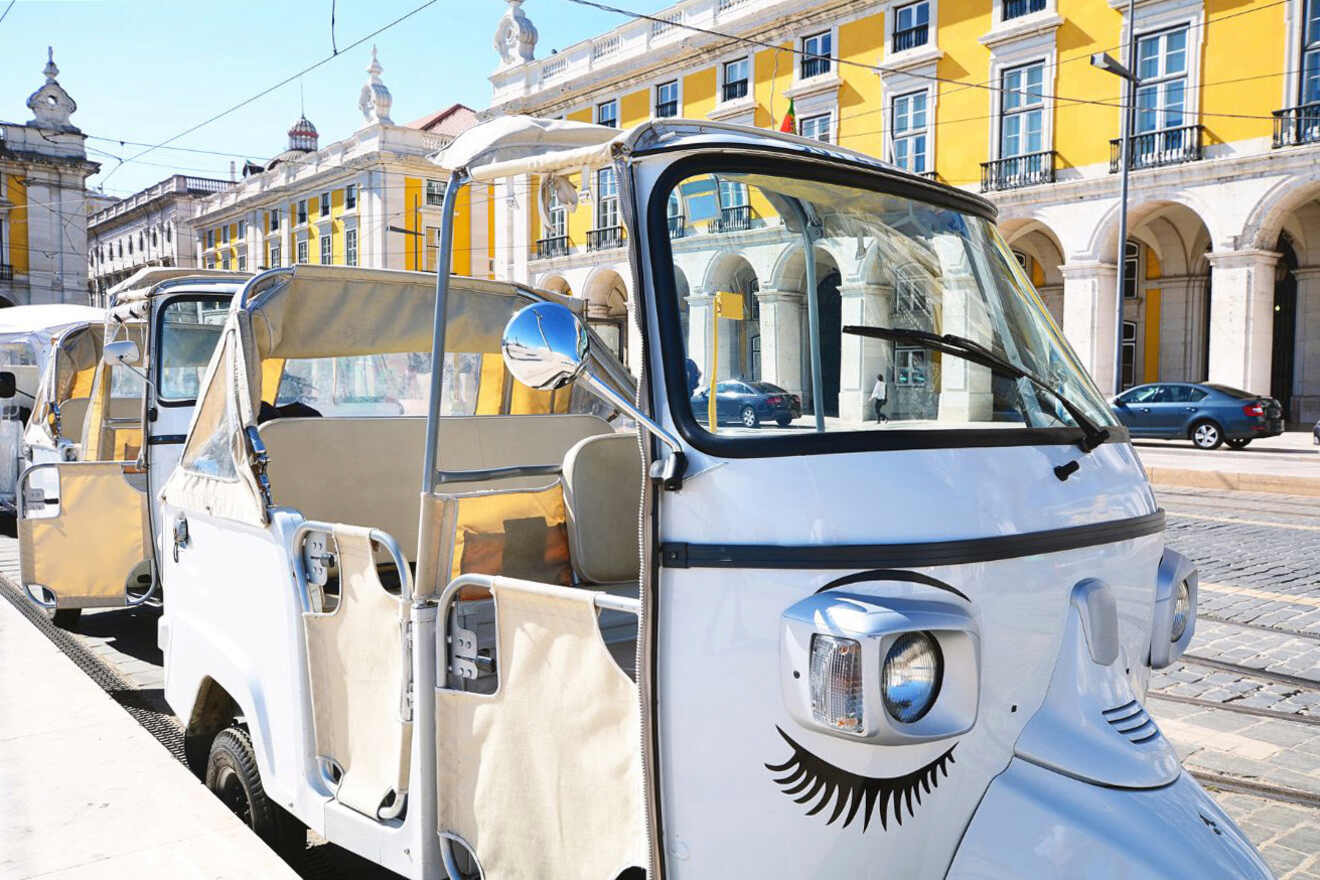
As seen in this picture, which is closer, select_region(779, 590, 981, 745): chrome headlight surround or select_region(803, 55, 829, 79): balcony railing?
select_region(779, 590, 981, 745): chrome headlight surround

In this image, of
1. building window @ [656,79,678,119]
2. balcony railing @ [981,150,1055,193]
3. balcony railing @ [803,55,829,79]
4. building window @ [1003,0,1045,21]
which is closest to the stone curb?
balcony railing @ [981,150,1055,193]

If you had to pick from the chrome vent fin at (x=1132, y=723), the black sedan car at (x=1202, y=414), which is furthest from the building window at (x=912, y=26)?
the chrome vent fin at (x=1132, y=723)

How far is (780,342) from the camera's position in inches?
94.8

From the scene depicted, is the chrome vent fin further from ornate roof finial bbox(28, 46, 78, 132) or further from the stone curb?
ornate roof finial bbox(28, 46, 78, 132)

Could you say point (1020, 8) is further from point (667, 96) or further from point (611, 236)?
point (611, 236)

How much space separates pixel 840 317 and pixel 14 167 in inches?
Answer: 2620

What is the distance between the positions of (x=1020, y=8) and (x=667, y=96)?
13107 millimetres

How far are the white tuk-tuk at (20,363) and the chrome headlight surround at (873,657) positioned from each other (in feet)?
35.2

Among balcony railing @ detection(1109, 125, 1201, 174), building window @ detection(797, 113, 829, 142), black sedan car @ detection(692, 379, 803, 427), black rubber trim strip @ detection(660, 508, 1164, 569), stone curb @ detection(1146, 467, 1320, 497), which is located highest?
building window @ detection(797, 113, 829, 142)

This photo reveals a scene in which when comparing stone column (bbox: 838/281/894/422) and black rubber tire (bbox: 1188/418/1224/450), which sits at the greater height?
stone column (bbox: 838/281/894/422)

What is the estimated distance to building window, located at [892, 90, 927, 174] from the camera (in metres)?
30.5

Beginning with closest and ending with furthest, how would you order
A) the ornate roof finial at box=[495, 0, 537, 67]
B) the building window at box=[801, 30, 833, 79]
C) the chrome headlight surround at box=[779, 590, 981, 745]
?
the chrome headlight surround at box=[779, 590, 981, 745] → the building window at box=[801, 30, 833, 79] → the ornate roof finial at box=[495, 0, 537, 67]

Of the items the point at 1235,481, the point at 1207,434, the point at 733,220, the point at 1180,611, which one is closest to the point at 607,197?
the point at 733,220

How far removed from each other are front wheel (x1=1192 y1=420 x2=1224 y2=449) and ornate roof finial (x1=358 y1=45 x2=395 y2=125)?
4337 centimetres
